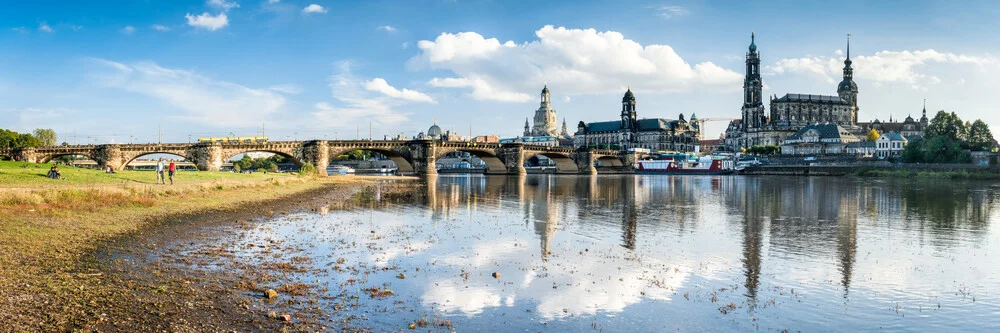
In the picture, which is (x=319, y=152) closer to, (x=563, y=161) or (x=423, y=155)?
(x=423, y=155)

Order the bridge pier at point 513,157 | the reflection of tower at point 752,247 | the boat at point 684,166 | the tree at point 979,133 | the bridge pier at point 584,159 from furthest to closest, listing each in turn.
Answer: the bridge pier at point 584,159, the boat at point 684,166, the bridge pier at point 513,157, the tree at point 979,133, the reflection of tower at point 752,247

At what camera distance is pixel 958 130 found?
134625 mm

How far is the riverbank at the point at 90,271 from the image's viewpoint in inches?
444

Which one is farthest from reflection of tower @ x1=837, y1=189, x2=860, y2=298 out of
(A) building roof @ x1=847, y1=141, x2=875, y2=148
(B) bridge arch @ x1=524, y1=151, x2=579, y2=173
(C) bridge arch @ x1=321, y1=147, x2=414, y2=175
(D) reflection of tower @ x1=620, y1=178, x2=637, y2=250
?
(A) building roof @ x1=847, y1=141, x2=875, y2=148

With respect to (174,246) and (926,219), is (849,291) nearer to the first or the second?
(174,246)

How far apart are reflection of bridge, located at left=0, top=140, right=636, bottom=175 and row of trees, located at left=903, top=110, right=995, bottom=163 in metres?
70.1

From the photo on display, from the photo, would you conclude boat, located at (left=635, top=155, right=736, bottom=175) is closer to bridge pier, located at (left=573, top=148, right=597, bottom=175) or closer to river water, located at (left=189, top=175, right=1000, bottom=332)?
bridge pier, located at (left=573, top=148, right=597, bottom=175)

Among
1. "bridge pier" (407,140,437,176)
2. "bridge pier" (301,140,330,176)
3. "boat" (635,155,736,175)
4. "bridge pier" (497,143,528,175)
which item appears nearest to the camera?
"bridge pier" (301,140,330,176)

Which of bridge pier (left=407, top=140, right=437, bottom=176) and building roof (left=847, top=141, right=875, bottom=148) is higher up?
building roof (left=847, top=141, right=875, bottom=148)

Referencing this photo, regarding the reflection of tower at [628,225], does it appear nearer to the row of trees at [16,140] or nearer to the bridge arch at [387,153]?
the bridge arch at [387,153]

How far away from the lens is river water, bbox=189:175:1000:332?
13.5 m

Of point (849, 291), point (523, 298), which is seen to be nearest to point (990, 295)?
point (849, 291)

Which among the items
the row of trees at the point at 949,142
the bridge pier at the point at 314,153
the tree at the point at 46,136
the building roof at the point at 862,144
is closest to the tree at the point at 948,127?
the row of trees at the point at 949,142

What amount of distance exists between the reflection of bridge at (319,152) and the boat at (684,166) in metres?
20.9
